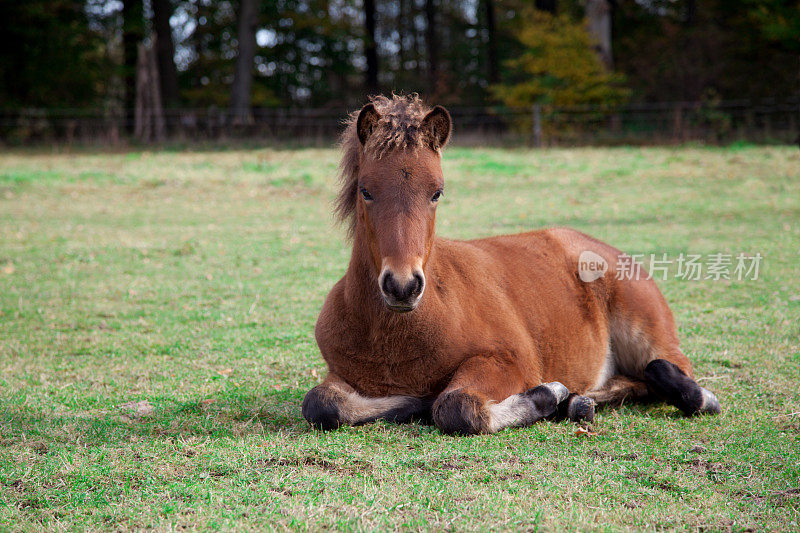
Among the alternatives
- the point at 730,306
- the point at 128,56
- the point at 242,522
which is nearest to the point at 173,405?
the point at 242,522

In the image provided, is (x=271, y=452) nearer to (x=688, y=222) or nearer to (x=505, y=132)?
(x=688, y=222)

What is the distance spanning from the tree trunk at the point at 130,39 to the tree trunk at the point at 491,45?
18613 millimetres

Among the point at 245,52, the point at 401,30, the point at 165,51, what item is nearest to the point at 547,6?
the point at 245,52

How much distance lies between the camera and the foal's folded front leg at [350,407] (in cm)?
383

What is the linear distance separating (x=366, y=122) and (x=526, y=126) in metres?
23.8

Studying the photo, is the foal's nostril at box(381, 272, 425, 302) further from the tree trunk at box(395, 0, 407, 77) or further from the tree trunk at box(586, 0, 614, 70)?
the tree trunk at box(395, 0, 407, 77)

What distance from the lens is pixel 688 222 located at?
→ 41.3ft

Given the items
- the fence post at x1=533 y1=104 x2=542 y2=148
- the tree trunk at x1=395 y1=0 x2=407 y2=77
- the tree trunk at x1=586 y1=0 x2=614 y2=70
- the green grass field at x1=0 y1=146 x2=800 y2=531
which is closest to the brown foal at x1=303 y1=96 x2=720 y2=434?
the green grass field at x1=0 y1=146 x2=800 y2=531

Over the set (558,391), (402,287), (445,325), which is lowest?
(558,391)

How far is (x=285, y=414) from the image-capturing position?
4.27m

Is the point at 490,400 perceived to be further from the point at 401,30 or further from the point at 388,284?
the point at 401,30

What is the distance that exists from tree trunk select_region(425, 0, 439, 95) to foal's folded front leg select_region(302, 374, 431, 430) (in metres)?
35.3

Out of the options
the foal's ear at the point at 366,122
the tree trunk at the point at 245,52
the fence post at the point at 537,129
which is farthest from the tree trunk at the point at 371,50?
the foal's ear at the point at 366,122

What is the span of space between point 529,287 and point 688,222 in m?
9.05
